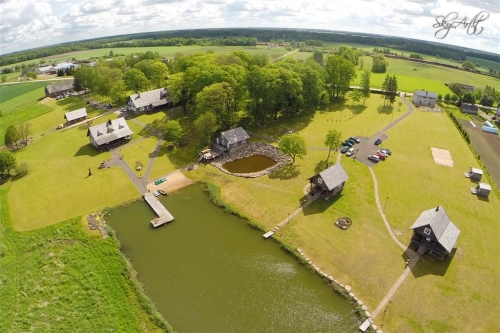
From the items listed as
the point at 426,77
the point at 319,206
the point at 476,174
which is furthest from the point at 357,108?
the point at 426,77

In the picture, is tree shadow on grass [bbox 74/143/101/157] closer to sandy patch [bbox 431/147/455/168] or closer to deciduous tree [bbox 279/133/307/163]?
deciduous tree [bbox 279/133/307/163]

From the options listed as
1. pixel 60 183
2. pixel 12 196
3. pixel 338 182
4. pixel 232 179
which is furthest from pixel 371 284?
pixel 12 196

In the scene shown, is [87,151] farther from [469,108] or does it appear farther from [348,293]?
[469,108]

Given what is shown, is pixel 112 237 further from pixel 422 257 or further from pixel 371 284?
pixel 422 257

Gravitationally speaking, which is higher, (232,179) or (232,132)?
(232,132)

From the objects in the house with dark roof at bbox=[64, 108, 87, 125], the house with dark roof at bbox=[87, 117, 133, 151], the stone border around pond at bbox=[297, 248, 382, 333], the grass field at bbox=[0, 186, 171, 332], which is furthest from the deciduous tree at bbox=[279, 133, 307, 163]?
the house with dark roof at bbox=[64, 108, 87, 125]

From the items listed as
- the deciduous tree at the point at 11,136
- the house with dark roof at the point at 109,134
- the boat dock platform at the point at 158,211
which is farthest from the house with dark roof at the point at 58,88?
the boat dock platform at the point at 158,211
